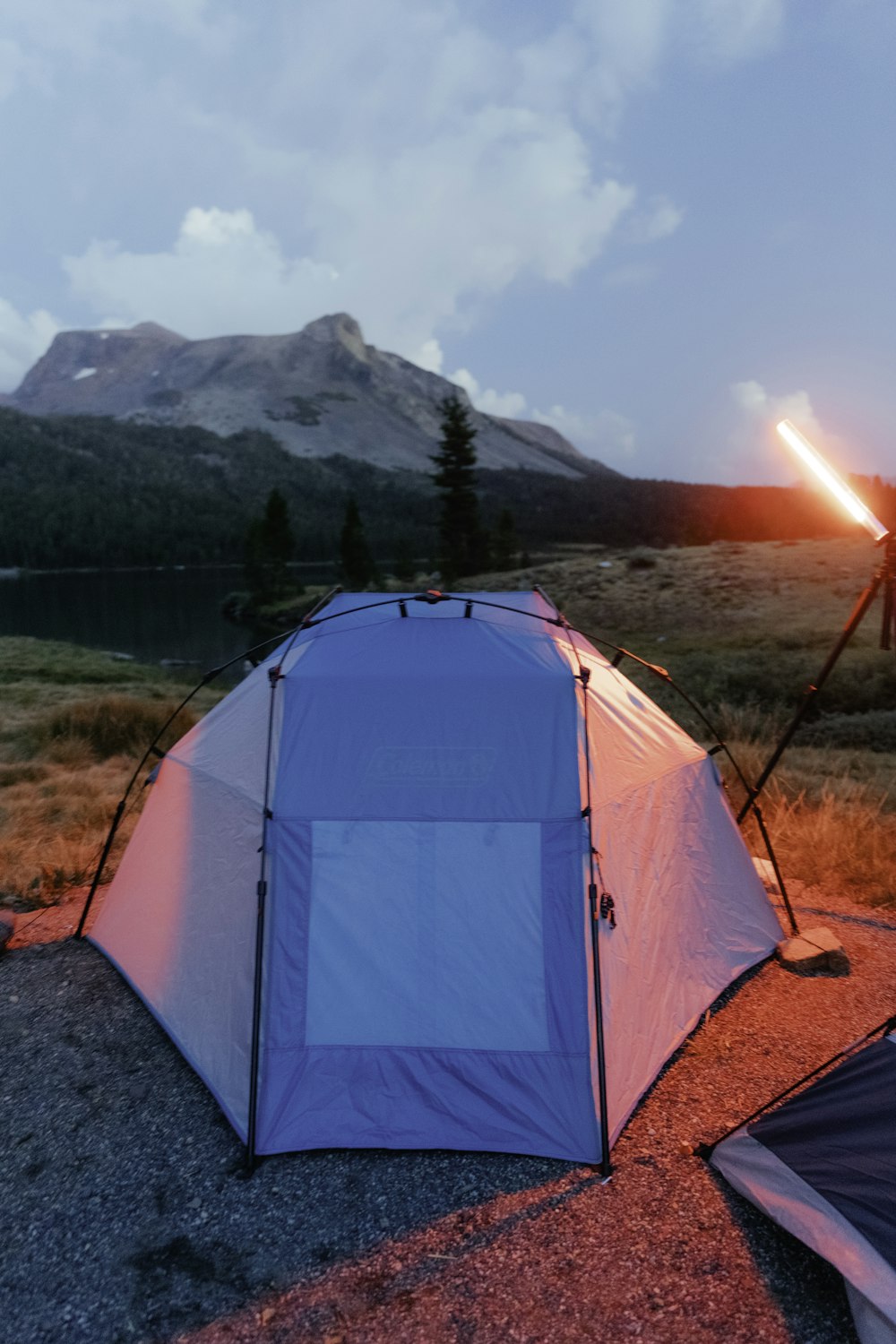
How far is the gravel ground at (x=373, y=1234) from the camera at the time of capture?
297cm

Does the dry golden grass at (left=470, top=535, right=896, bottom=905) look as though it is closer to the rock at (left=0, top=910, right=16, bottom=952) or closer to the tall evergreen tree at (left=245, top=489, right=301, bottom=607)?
the rock at (left=0, top=910, right=16, bottom=952)

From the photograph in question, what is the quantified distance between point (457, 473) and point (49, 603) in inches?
1740

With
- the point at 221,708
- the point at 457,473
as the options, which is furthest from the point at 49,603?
the point at 221,708

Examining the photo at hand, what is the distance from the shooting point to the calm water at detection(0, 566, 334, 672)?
171ft

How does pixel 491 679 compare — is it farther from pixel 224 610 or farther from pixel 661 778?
pixel 224 610

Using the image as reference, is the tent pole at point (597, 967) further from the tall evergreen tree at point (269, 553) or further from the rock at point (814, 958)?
the tall evergreen tree at point (269, 553)

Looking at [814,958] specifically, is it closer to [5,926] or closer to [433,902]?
[433,902]

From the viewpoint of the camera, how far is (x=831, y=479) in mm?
5535

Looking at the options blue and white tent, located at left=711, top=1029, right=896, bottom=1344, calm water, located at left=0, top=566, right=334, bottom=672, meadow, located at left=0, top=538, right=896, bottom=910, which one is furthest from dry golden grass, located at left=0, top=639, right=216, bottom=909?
calm water, located at left=0, top=566, right=334, bottom=672

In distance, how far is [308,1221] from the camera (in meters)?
3.44

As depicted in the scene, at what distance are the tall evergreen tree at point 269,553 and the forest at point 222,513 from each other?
33.4 meters

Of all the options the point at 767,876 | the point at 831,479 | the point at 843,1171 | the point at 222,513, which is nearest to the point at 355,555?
the point at 767,876

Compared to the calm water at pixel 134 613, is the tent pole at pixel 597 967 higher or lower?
higher

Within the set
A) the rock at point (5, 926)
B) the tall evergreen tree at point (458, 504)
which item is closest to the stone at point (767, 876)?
the rock at point (5, 926)
